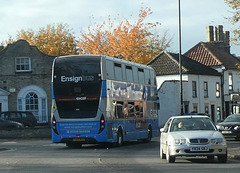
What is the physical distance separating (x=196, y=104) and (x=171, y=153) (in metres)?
49.2

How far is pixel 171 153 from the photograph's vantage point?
61.6 ft

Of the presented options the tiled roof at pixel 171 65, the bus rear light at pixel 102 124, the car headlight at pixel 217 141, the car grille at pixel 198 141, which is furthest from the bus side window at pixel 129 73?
the tiled roof at pixel 171 65

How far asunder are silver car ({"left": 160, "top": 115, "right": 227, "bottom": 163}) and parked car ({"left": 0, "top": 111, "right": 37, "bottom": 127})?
99.2 ft

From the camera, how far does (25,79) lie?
54.9 meters

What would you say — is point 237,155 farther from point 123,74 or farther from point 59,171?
point 123,74

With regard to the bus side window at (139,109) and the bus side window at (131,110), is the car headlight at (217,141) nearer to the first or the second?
the bus side window at (131,110)

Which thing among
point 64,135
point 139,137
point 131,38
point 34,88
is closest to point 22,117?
point 34,88

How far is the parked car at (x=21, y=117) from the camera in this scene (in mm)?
48281

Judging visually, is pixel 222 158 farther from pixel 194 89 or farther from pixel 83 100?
pixel 194 89

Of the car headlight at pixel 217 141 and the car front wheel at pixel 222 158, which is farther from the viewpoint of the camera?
the car front wheel at pixel 222 158

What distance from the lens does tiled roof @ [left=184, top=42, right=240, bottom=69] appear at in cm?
7456

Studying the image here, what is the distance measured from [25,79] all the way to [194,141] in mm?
38119

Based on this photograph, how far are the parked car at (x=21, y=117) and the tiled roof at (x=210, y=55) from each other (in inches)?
1236

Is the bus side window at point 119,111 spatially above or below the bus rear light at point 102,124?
above
